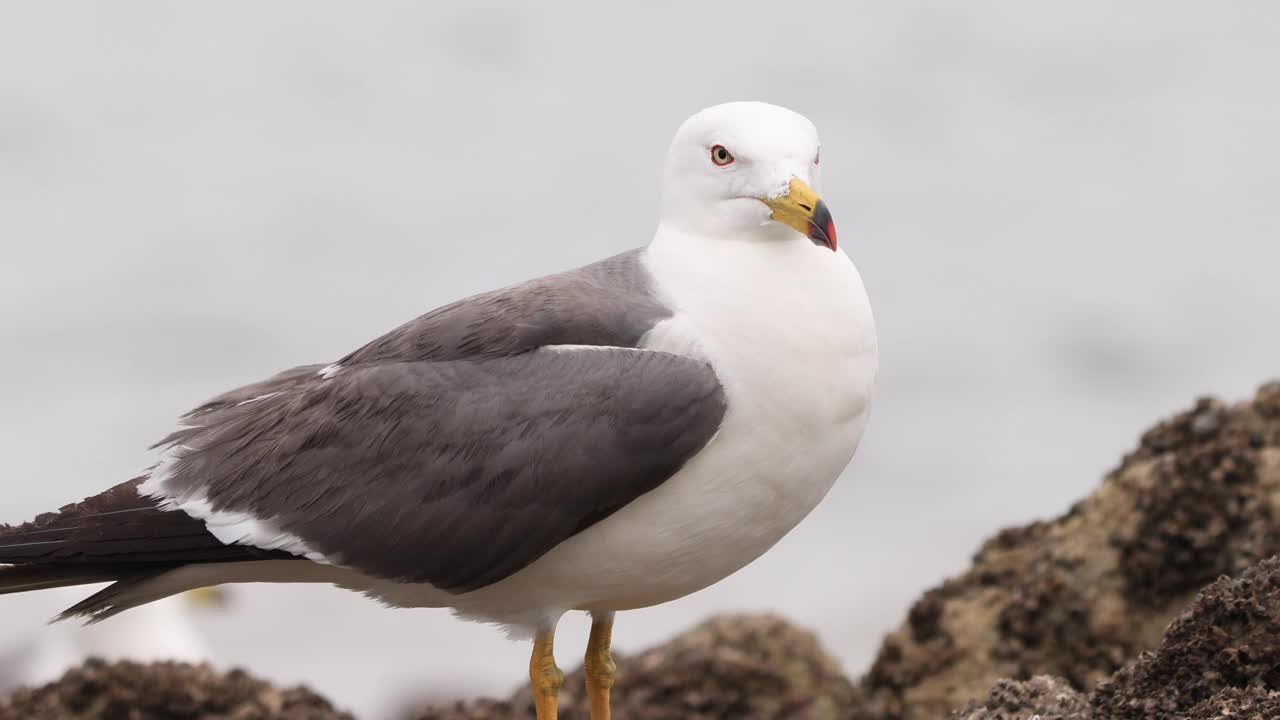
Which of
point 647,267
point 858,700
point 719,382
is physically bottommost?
point 858,700

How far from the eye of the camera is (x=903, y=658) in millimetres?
7270

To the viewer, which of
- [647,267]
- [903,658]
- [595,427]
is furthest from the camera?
[903,658]

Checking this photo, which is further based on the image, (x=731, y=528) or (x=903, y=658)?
(x=903, y=658)

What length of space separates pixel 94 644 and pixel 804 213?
7.99 meters

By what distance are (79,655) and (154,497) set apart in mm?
6224

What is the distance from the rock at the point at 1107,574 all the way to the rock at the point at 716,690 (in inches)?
11.4

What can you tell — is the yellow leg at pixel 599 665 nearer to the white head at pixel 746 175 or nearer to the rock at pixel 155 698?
the rock at pixel 155 698

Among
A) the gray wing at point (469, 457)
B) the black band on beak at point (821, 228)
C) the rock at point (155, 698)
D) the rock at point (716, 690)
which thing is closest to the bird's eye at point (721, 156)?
the black band on beak at point (821, 228)

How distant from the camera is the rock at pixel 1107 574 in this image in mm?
6758

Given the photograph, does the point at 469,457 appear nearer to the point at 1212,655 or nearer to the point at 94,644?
the point at 1212,655

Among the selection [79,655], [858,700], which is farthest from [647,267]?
[79,655]

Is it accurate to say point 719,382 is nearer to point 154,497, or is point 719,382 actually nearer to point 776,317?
point 776,317

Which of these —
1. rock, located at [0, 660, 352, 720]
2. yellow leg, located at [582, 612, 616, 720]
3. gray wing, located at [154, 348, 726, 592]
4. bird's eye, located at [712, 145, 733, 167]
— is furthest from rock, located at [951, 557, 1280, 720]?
rock, located at [0, 660, 352, 720]

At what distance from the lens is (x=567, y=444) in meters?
5.57
